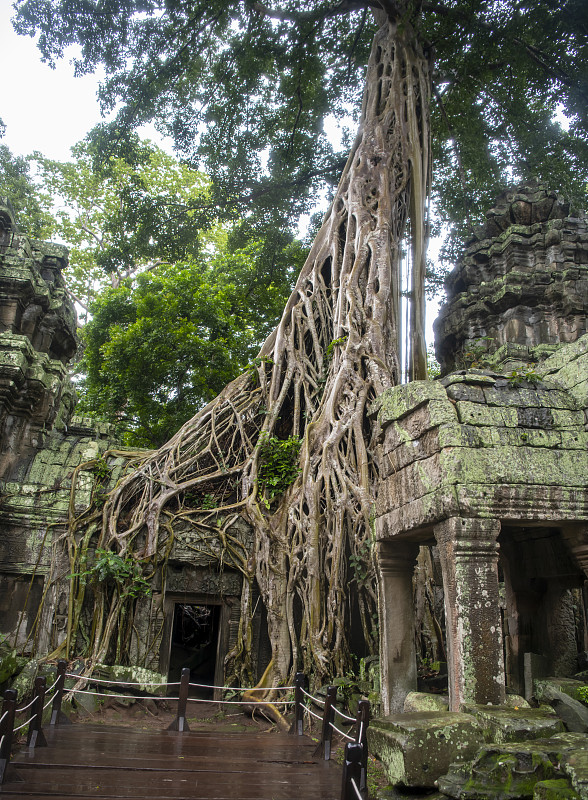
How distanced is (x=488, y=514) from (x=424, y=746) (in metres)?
1.35

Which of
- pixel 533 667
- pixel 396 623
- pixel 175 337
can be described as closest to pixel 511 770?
pixel 396 623

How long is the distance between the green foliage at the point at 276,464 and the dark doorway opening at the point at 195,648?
86.5 inches

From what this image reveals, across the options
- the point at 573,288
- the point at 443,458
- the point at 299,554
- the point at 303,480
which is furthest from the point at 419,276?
the point at 443,458

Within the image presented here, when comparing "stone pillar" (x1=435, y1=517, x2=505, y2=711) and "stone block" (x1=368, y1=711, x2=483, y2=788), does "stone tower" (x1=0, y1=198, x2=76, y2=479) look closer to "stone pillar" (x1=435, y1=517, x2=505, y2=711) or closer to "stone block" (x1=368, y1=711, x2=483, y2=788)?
"stone pillar" (x1=435, y1=517, x2=505, y2=711)

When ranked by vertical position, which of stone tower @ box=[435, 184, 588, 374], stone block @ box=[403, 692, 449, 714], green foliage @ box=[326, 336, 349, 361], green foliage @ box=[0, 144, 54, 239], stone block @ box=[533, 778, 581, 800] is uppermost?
green foliage @ box=[0, 144, 54, 239]

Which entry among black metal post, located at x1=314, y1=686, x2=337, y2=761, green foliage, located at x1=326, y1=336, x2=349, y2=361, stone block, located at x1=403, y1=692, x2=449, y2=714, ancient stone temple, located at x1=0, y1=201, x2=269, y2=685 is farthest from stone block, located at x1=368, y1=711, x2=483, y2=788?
green foliage, located at x1=326, y1=336, x2=349, y2=361

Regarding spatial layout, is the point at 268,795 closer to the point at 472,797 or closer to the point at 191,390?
the point at 472,797

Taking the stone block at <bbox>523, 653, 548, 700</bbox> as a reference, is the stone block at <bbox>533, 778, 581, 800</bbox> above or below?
below

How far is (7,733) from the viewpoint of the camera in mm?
3172

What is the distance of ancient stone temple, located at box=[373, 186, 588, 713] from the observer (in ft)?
11.5

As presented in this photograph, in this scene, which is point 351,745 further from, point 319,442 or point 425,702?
point 319,442

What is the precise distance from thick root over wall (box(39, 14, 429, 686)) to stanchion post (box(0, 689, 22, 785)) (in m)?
2.95

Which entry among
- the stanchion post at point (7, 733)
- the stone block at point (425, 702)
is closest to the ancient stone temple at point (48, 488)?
the stone block at point (425, 702)

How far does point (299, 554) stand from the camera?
631cm
